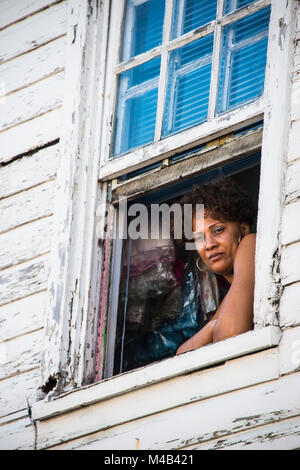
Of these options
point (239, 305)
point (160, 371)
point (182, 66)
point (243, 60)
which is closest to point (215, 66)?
point (243, 60)

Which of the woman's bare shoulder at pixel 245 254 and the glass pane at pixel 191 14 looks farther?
the glass pane at pixel 191 14

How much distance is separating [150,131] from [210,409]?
5.35 ft

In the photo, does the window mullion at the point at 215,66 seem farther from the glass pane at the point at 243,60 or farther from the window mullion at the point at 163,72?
the window mullion at the point at 163,72

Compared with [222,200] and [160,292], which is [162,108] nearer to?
[222,200]

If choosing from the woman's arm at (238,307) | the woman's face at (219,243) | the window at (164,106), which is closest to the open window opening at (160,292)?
the window at (164,106)

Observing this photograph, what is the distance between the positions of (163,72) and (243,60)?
45 cm

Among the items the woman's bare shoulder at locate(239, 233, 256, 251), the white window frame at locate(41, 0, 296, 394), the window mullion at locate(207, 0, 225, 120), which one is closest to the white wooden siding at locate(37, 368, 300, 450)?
the white window frame at locate(41, 0, 296, 394)

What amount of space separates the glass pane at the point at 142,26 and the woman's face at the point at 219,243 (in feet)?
3.21

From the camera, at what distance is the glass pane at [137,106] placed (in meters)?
5.31

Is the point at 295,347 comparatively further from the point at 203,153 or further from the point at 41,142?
the point at 41,142

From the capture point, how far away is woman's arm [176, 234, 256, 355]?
454 centimetres

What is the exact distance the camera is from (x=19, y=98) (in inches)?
226

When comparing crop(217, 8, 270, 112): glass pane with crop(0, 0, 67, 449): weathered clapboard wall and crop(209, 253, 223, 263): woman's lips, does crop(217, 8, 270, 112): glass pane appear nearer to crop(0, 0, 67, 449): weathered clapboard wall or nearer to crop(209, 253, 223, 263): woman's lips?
crop(209, 253, 223, 263): woman's lips

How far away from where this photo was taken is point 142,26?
18.4 ft
